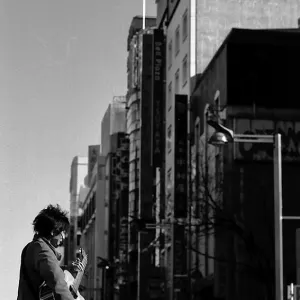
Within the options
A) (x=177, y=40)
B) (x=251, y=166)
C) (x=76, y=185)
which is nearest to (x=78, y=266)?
(x=251, y=166)

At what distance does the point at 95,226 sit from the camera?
107m

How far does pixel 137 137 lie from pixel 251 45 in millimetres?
31753

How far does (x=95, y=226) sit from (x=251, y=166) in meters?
67.6

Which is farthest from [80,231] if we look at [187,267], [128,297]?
[187,267]

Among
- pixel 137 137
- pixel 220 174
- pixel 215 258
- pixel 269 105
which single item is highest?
pixel 137 137

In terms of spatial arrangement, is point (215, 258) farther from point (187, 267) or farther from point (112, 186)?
point (112, 186)

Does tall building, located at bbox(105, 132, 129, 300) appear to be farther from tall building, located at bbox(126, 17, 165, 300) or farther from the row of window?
the row of window

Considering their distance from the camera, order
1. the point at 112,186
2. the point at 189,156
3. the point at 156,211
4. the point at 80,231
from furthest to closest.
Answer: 1. the point at 80,231
2. the point at 112,186
3. the point at 156,211
4. the point at 189,156

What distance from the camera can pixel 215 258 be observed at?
3950cm

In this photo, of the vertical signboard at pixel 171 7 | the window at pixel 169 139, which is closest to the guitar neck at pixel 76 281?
the window at pixel 169 139

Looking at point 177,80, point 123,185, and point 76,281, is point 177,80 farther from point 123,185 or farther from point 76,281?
point 76,281

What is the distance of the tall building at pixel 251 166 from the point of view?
39469 mm

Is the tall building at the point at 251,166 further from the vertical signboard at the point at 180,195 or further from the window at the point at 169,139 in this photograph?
the window at the point at 169,139

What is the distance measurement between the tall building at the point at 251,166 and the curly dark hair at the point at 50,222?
32891mm
